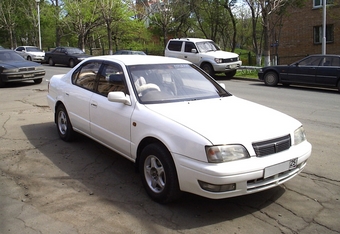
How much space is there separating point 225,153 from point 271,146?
1.81 feet

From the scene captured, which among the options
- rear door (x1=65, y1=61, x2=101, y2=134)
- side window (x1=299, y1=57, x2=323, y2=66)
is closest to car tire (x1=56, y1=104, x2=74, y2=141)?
rear door (x1=65, y1=61, x2=101, y2=134)

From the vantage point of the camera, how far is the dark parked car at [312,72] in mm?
14109

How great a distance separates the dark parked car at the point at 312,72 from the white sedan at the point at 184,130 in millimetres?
9962

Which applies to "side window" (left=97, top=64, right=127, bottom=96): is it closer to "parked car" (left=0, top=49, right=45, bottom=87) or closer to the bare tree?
"parked car" (left=0, top=49, right=45, bottom=87)

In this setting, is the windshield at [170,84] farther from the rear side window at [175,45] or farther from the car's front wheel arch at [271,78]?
the rear side window at [175,45]

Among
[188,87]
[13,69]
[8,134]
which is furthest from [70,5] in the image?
[188,87]

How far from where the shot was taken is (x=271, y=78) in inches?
636

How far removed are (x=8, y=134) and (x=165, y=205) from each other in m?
4.51

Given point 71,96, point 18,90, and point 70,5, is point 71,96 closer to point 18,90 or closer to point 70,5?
point 18,90

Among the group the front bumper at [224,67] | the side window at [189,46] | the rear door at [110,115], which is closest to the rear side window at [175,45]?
the side window at [189,46]

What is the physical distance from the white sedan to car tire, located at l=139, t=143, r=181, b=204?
0.01 meters

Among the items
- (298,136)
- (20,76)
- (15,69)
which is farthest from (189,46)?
(298,136)

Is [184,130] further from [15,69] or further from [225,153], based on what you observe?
[15,69]

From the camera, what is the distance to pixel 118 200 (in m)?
4.40
